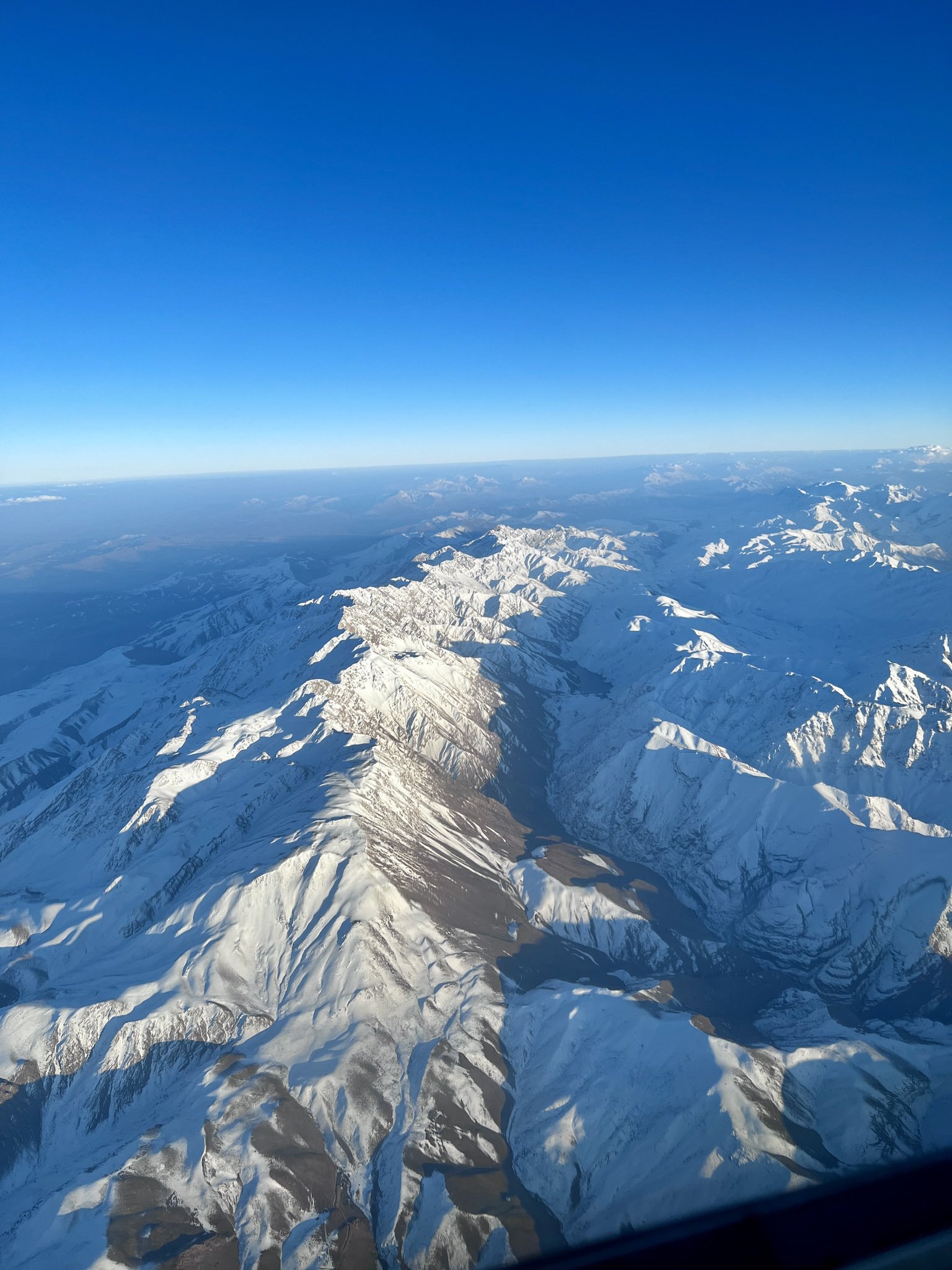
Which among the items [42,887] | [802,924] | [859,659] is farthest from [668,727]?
[42,887]

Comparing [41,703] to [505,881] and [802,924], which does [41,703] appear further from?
→ [802,924]

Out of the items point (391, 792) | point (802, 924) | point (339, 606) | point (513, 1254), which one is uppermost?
point (339, 606)

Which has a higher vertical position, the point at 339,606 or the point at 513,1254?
the point at 339,606

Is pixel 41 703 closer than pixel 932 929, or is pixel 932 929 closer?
pixel 932 929

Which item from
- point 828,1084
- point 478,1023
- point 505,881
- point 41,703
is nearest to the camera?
point 828,1084

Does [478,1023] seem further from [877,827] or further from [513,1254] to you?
[877,827]

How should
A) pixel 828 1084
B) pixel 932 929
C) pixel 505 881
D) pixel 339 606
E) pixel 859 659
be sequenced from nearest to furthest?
pixel 828 1084 → pixel 932 929 → pixel 505 881 → pixel 339 606 → pixel 859 659

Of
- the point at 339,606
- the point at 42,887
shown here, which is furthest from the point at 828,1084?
the point at 339,606
